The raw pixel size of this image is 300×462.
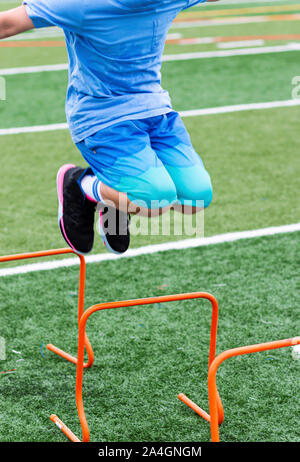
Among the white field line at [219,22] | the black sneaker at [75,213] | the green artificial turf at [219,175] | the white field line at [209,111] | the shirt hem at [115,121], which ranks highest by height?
the shirt hem at [115,121]

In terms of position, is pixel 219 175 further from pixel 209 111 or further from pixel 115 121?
pixel 115 121

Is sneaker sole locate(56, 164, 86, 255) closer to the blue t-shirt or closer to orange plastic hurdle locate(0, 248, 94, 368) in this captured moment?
orange plastic hurdle locate(0, 248, 94, 368)

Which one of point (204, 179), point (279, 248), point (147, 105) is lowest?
point (279, 248)

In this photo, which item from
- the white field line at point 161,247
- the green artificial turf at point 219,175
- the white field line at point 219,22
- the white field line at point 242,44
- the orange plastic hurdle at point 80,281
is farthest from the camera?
the white field line at point 219,22

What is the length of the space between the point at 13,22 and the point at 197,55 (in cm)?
1033

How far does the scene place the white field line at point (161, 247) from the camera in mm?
5223

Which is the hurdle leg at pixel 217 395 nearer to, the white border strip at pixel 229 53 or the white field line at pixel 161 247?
the white field line at pixel 161 247

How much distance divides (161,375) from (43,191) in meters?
3.27

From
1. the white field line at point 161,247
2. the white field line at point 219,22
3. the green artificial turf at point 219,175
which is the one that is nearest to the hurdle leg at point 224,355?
the white field line at point 161,247

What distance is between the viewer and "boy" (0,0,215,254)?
314 cm

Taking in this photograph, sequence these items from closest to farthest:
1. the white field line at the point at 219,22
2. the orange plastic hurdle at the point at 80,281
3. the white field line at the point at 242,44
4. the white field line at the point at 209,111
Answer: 1. the orange plastic hurdle at the point at 80,281
2. the white field line at the point at 209,111
3. the white field line at the point at 242,44
4. the white field line at the point at 219,22

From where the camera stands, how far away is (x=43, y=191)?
6.74 meters

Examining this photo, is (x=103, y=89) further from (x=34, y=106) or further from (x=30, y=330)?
(x=34, y=106)
